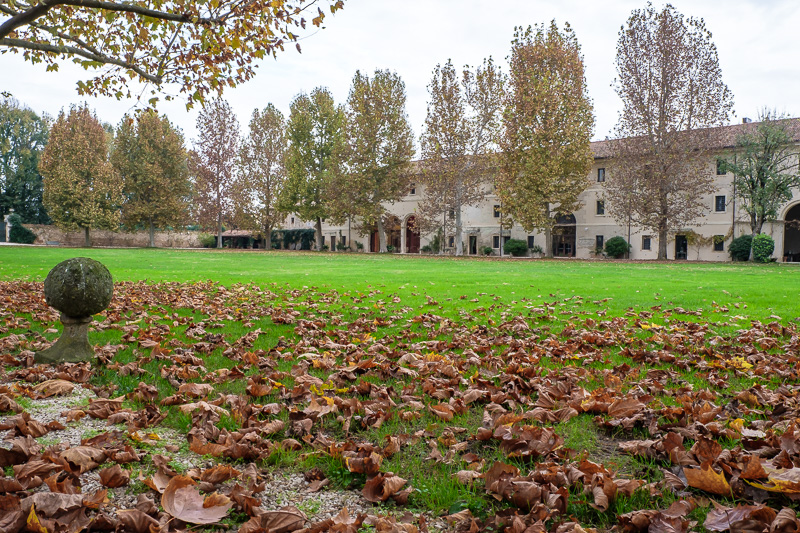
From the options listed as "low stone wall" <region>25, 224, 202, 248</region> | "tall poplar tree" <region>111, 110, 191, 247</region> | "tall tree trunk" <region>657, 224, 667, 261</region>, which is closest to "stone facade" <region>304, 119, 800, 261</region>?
"tall tree trunk" <region>657, 224, 667, 261</region>

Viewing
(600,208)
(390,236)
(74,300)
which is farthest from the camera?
(390,236)

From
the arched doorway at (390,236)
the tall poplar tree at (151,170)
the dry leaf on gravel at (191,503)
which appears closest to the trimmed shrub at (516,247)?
the arched doorway at (390,236)

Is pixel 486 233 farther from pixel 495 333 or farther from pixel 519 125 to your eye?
pixel 495 333

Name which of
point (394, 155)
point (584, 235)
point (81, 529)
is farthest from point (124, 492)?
point (584, 235)

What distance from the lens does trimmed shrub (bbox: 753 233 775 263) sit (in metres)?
32.6

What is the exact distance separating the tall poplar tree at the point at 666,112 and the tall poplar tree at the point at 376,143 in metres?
17.1

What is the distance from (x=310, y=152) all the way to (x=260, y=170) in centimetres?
662

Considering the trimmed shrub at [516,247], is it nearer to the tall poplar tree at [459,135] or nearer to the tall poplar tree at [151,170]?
the tall poplar tree at [459,135]

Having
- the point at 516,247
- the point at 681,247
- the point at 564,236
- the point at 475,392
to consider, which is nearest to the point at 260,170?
the point at 516,247

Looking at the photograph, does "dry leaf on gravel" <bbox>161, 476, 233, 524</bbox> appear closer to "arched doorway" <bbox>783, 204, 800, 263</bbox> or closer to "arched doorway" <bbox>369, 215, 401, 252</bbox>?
"arched doorway" <bbox>783, 204, 800, 263</bbox>

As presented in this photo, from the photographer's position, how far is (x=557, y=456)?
263 centimetres

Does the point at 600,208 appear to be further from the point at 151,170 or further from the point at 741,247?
the point at 151,170

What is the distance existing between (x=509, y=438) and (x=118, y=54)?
12171mm

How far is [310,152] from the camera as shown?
153 ft
